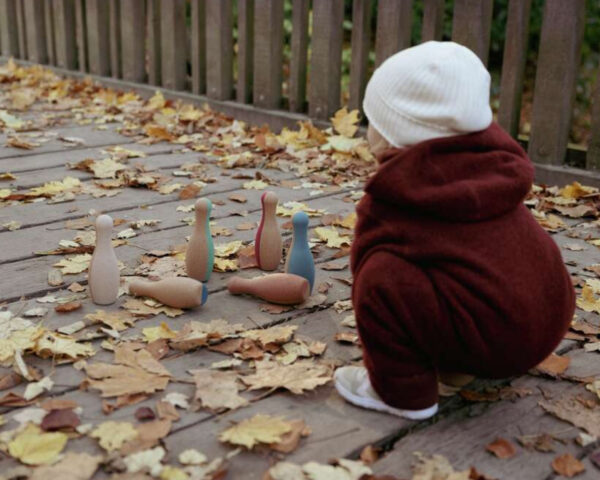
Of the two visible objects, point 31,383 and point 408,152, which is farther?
point 31,383

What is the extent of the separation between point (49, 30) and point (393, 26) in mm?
3916

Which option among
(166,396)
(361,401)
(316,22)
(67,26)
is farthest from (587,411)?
(67,26)

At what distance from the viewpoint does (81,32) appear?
7.05 metres

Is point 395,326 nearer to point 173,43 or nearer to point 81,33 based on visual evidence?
point 173,43

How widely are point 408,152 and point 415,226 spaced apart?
0.57ft

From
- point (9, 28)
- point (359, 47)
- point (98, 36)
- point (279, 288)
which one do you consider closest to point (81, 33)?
point (98, 36)

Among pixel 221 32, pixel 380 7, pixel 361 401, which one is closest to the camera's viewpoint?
pixel 361 401

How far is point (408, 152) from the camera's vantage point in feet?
6.21

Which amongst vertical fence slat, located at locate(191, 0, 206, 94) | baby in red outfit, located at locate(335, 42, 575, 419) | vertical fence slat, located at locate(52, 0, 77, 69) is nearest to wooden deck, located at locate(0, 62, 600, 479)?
baby in red outfit, located at locate(335, 42, 575, 419)

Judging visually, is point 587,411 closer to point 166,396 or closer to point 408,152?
point 408,152

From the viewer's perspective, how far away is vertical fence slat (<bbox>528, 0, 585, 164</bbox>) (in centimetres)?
405

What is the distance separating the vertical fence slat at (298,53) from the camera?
17.2 feet

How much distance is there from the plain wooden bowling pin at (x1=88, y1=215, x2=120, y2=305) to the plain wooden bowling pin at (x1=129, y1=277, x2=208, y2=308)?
0.33 ft

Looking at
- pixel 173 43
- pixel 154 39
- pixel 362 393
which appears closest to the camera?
pixel 362 393
